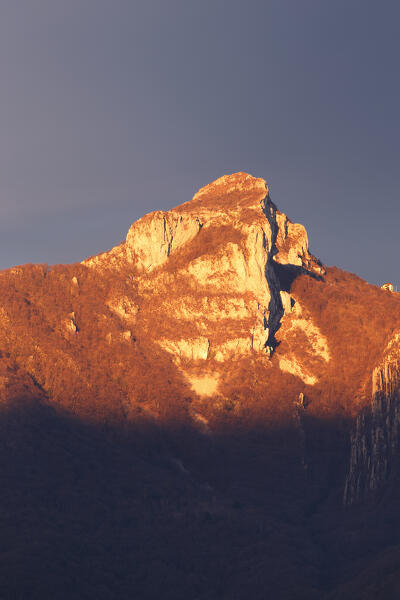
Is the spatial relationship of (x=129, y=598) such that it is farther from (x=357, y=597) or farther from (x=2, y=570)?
(x=357, y=597)

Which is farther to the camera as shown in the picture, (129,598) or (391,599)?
(129,598)

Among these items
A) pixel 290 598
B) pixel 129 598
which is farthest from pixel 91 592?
pixel 290 598

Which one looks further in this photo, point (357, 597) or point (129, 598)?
point (129, 598)

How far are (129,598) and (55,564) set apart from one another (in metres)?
16.9

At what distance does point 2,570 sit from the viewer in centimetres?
18988

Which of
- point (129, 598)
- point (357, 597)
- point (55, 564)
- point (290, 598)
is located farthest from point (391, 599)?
point (55, 564)

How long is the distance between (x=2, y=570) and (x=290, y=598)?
58723mm

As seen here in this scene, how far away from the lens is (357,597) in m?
187

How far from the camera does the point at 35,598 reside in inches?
7323

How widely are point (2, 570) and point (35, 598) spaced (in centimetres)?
921

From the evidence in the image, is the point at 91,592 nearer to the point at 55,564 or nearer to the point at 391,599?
the point at 55,564

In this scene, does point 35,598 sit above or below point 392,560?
below

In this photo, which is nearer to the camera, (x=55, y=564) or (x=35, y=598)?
(x=35, y=598)

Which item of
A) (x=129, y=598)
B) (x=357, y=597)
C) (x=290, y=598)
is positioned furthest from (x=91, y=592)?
(x=357, y=597)
